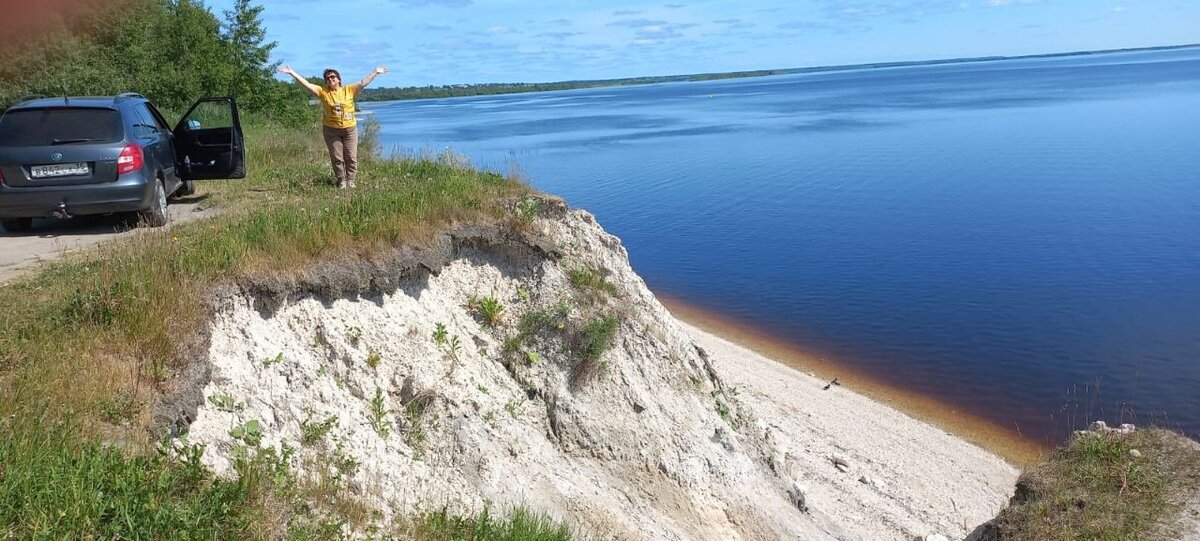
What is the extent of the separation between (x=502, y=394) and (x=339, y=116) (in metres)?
6.46

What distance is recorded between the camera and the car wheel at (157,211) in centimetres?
1255

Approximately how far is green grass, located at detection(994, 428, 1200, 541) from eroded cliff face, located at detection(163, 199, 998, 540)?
2.55m

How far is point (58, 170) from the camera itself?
460 inches

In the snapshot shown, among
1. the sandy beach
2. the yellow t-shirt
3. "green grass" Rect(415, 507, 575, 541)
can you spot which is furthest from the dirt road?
the sandy beach

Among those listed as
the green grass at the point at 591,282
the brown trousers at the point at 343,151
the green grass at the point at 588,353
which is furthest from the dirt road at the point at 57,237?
the green grass at the point at 588,353

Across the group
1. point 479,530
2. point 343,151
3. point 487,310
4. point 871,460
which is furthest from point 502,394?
point 871,460

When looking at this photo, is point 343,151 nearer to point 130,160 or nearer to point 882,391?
point 130,160

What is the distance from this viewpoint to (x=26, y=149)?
37.9ft

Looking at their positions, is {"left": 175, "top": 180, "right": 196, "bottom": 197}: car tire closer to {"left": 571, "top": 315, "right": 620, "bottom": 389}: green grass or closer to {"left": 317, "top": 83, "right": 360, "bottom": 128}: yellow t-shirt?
{"left": 317, "top": 83, "right": 360, "bottom": 128}: yellow t-shirt

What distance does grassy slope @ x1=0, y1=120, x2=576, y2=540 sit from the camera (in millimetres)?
4832

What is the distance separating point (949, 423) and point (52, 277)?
632 inches

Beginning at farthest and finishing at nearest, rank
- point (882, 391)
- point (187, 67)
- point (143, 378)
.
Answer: point (187, 67) < point (882, 391) < point (143, 378)

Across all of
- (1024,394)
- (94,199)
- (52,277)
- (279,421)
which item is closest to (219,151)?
(94,199)

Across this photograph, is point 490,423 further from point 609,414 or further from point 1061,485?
point 1061,485
